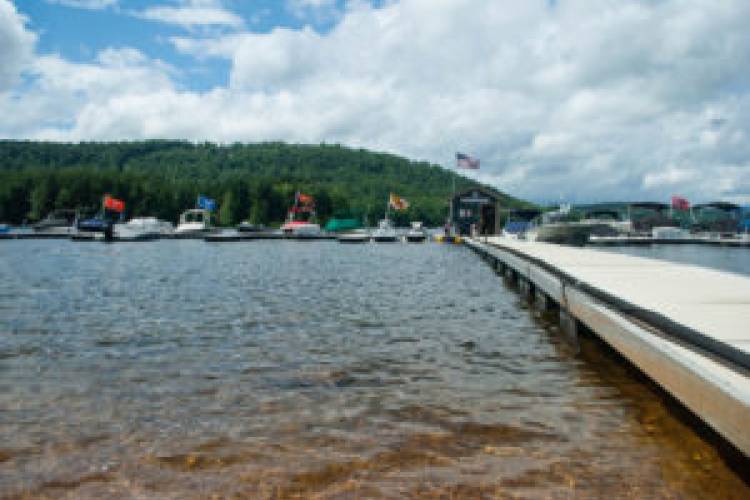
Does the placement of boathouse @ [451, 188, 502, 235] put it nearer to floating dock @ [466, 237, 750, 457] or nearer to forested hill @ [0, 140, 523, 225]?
floating dock @ [466, 237, 750, 457]

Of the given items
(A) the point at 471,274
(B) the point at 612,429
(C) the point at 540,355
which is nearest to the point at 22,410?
Answer: (B) the point at 612,429

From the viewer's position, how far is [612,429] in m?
6.16

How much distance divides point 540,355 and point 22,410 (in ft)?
23.2

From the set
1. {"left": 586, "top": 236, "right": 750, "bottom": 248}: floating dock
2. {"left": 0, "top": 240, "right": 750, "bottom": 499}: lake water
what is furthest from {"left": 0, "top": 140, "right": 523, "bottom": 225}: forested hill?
{"left": 0, "top": 240, "right": 750, "bottom": 499}: lake water

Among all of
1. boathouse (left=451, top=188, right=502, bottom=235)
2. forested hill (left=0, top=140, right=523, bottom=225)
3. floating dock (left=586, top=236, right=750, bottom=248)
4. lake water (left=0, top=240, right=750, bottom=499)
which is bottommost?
lake water (left=0, top=240, right=750, bottom=499)

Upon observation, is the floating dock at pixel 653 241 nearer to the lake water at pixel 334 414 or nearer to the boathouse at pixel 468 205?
the boathouse at pixel 468 205

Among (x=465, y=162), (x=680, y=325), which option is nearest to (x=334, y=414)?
(x=680, y=325)

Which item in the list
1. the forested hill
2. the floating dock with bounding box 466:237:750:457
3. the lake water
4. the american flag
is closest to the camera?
the floating dock with bounding box 466:237:750:457

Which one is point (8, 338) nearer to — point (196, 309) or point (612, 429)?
point (196, 309)

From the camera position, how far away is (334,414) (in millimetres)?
6648

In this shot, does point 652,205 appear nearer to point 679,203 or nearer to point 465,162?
point 679,203

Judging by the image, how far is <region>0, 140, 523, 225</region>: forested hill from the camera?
129250 millimetres

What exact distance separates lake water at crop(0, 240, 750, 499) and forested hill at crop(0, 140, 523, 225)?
417 feet

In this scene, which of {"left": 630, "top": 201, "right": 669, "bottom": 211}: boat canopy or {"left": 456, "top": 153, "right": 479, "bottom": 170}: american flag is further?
{"left": 630, "top": 201, "right": 669, "bottom": 211}: boat canopy
